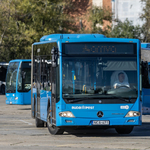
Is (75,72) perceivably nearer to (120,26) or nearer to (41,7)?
(41,7)

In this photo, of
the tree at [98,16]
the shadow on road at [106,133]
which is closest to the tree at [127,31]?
the tree at [98,16]

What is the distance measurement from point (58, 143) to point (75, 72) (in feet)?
5.99

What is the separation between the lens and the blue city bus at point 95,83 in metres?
11.0

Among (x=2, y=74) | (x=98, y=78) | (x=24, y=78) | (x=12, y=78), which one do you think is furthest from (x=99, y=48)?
(x=2, y=74)

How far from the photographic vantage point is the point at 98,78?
11109 millimetres

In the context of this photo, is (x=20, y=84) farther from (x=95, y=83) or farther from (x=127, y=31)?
(x=127, y=31)

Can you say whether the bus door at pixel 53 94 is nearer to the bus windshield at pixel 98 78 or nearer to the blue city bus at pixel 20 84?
the bus windshield at pixel 98 78

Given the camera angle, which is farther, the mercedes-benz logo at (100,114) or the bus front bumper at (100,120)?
the mercedes-benz logo at (100,114)

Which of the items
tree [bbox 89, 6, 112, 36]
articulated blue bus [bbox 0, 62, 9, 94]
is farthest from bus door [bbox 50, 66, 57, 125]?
tree [bbox 89, 6, 112, 36]

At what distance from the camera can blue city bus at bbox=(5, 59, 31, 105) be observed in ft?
80.1

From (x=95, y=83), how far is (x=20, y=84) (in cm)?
1431

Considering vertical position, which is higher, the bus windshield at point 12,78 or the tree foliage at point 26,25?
the tree foliage at point 26,25

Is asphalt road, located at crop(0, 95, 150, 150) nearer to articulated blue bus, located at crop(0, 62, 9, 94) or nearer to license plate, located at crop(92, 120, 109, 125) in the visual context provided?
license plate, located at crop(92, 120, 109, 125)

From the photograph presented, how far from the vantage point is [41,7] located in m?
47.2
